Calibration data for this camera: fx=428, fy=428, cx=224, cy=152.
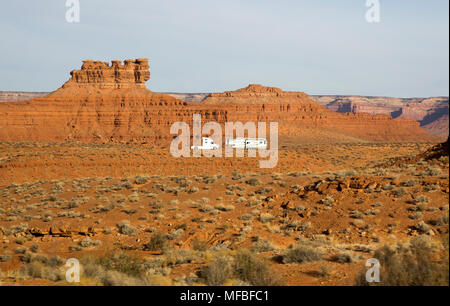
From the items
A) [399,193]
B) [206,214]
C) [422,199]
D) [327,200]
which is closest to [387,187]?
[399,193]

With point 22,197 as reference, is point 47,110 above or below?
above

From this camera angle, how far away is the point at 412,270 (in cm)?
758

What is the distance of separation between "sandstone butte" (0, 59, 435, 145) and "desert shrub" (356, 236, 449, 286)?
226 ft

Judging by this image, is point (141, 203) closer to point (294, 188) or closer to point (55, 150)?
point (294, 188)

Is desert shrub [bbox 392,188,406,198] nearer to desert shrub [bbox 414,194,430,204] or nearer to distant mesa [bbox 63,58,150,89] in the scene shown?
desert shrub [bbox 414,194,430,204]

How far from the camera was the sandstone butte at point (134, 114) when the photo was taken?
8169 centimetres

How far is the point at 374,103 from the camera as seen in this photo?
196125 millimetres

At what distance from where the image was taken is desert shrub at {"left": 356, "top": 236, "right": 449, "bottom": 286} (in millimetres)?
7238
